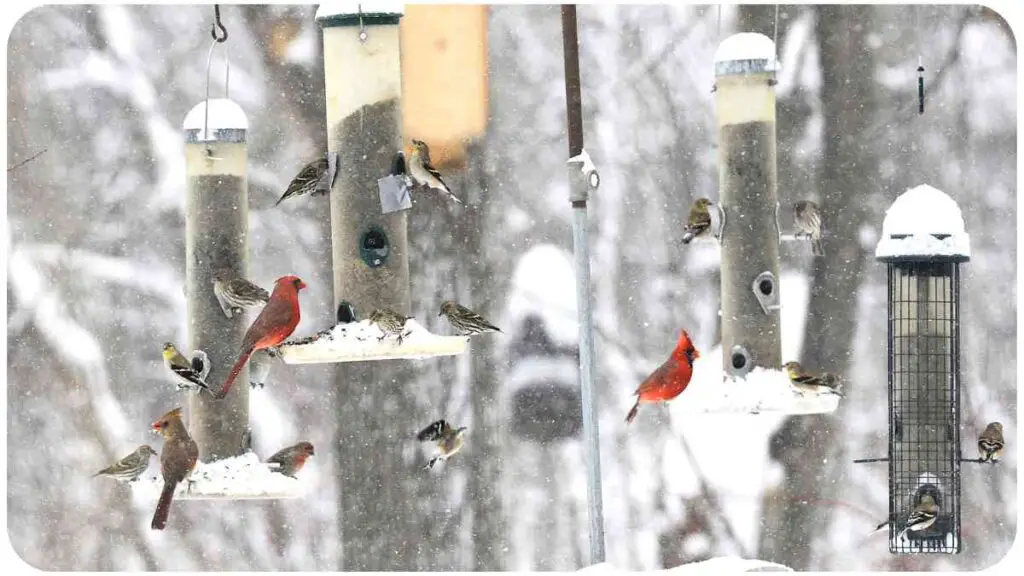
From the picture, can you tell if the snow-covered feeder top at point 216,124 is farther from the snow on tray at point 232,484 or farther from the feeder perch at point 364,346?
the snow on tray at point 232,484

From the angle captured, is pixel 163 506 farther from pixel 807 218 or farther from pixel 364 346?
pixel 807 218

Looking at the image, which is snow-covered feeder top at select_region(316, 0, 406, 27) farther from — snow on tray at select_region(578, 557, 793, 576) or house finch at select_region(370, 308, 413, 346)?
snow on tray at select_region(578, 557, 793, 576)

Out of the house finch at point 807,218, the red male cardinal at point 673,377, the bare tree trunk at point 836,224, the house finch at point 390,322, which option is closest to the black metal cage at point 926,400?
the house finch at point 807,218

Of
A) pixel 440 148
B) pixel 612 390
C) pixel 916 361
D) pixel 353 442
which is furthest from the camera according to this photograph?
pixel 612 390

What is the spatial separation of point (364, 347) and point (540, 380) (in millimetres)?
5406

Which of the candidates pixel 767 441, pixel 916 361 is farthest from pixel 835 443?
pixel 916 361

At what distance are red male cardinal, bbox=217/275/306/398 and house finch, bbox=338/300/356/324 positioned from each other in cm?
24

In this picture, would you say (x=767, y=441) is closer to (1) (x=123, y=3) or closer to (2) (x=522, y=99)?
(2) (x=522, y=99)

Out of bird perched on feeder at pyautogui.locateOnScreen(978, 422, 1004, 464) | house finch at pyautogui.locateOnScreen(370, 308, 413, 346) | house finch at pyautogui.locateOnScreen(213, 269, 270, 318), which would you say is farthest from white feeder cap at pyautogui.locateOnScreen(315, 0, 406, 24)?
bird perched on feeder at pyautogui.locateOnScreen(978, 422, 1004, 464)

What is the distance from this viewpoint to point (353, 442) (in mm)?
12156

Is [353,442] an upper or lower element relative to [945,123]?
lower

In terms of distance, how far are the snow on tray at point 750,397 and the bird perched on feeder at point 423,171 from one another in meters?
1.57

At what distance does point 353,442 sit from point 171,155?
2958 millimetres

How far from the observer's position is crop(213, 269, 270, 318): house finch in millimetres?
9312
